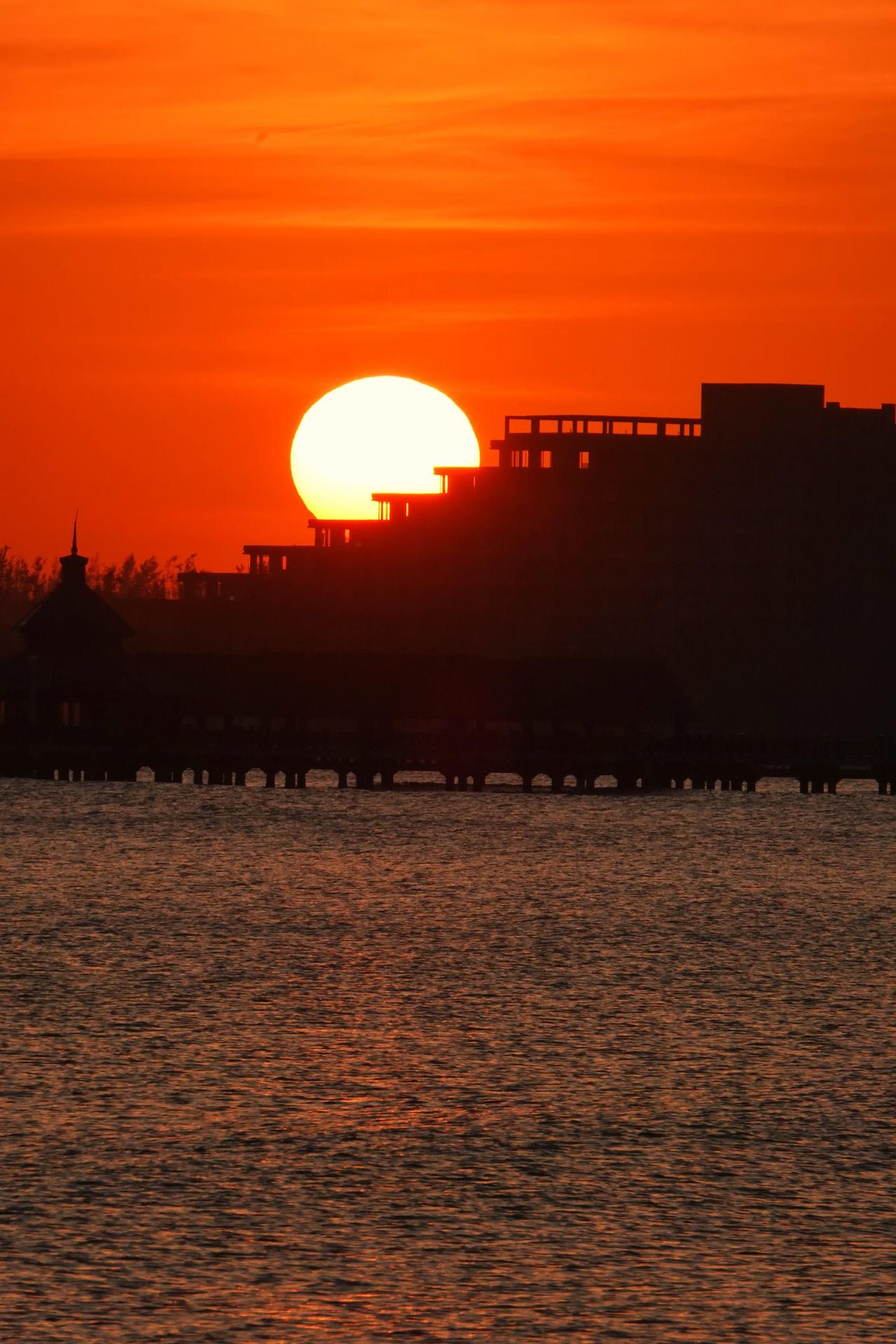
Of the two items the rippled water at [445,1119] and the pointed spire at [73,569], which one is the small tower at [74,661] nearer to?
the pointed spire at [73,569]

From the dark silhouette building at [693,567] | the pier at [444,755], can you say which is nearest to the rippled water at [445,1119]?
the pier at [444,755]

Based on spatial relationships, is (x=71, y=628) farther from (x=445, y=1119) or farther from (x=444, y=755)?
(x=445, y=1119)

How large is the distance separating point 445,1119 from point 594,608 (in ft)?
419

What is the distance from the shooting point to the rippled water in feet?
61.7

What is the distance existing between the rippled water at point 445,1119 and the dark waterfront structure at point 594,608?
66.1m

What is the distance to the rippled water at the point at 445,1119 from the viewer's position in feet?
61.7

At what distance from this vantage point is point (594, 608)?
15425 centimetres

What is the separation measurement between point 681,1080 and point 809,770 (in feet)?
326

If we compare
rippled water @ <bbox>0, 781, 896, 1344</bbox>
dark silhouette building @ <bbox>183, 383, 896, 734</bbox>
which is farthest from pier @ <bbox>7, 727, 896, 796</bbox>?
rippled water @ <bbox>0, 781, 896, 1344</bbox>

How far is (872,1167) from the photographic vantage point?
2458 cm

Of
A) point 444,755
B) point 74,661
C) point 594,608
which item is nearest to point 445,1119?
point 444,755

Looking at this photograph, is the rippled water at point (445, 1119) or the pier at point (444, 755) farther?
the pier at point (444, 755)

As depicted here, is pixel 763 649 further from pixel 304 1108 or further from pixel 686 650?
pixel 304 1108

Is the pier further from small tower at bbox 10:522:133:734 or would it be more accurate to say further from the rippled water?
the rippled water
